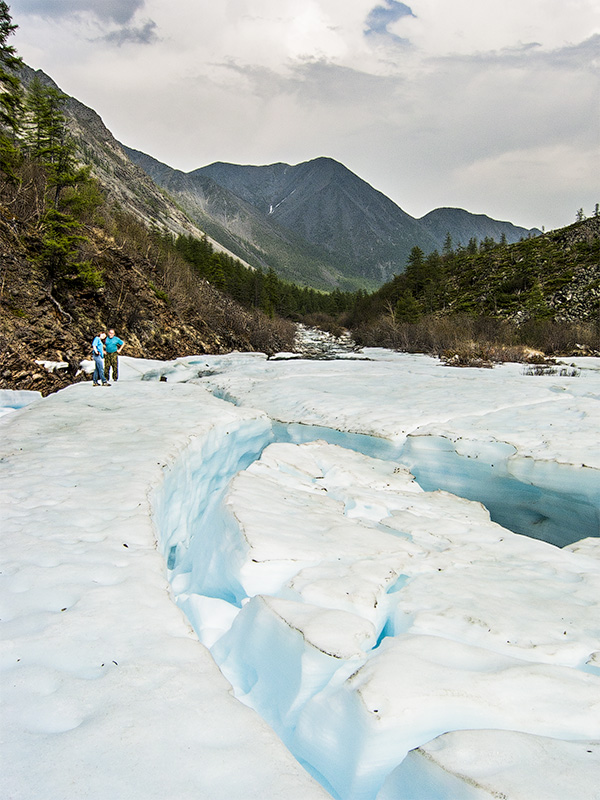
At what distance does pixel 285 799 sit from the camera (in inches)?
58.6

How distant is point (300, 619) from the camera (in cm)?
259

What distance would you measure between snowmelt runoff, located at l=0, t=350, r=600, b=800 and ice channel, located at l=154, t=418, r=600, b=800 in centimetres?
2

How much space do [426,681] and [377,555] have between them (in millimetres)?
1474

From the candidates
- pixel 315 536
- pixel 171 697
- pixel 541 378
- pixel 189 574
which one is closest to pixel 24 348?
pixel 189 574

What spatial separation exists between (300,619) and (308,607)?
7.8 inches

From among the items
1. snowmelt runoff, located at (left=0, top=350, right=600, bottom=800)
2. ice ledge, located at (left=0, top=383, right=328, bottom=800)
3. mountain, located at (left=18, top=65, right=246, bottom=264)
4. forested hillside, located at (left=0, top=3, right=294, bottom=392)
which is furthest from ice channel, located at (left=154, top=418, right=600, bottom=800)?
mountain, located at (left=18, top=65, right=246, bottom=264)

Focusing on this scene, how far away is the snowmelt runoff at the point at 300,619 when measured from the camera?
1680 millimetres

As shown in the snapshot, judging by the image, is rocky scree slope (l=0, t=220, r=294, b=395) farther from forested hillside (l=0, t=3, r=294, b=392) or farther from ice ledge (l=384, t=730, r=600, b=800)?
ice ledge (l=384, t=730, r=600, b=800)

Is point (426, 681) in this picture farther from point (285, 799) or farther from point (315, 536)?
point (315, 536)

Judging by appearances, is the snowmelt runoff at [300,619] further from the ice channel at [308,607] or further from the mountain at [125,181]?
the mountain at [125,181]

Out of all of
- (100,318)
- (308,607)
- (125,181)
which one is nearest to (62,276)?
(100,318)

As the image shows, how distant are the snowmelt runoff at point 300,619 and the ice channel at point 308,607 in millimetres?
17

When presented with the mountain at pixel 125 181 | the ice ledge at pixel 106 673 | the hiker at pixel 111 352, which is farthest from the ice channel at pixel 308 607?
the mountain at pixel 125 181

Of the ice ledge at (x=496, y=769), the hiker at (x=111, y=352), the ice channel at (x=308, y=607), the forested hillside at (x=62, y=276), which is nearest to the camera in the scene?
the ice ledge at (x=496, y=769)
